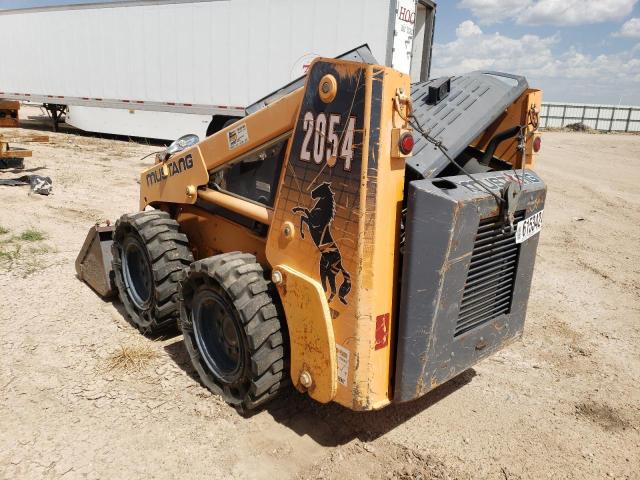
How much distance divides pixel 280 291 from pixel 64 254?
3929 millimetres

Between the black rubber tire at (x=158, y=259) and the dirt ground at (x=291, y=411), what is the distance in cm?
20

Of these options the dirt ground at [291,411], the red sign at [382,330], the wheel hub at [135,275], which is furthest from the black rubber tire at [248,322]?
the wheel hub at [135,275]

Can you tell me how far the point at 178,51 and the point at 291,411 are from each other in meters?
12.8

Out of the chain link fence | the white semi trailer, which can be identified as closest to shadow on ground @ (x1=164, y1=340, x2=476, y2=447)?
the white semi trailer

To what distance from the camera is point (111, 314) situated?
14.5ft

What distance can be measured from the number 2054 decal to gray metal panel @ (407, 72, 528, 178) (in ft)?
1.40

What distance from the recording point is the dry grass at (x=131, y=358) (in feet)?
11.7

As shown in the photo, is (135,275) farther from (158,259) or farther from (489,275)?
(489,275)

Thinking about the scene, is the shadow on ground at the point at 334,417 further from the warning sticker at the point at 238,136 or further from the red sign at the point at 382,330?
the warning sticker at the point at 238,136

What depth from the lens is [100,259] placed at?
15.1ft

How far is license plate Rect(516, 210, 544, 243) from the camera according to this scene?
9.59 feet

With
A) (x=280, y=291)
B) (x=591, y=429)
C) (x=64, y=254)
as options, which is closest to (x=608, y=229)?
(x=591, y=429)

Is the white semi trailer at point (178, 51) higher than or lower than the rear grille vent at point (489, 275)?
higher

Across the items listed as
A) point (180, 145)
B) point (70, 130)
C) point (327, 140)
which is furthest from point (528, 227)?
point (70, 130)
